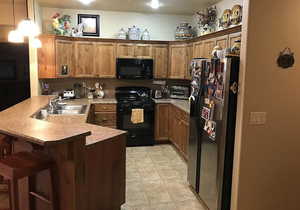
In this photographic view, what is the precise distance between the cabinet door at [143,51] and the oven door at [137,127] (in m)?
1.14

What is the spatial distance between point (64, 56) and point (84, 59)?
1.27 ft

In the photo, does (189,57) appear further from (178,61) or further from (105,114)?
(105,114)

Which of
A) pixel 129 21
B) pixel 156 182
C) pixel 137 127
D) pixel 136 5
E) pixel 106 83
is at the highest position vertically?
pixel 136 5

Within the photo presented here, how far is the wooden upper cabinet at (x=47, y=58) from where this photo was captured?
5016mm

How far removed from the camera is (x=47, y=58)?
506 centimetres

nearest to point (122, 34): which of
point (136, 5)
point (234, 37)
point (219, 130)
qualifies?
point (136, 5)

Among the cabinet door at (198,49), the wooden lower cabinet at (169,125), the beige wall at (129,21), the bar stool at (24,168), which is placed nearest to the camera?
the bar stool at (24,168)

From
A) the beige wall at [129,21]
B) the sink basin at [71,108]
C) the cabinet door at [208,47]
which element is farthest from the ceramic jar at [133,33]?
the sink basin at [71,108]

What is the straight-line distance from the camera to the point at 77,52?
17.6 feet

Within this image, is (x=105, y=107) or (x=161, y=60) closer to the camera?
(x=105, y=107)

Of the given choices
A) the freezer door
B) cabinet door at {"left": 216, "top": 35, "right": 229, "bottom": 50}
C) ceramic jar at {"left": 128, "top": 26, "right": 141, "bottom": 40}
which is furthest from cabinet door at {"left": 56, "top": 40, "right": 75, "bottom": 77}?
the freezer door

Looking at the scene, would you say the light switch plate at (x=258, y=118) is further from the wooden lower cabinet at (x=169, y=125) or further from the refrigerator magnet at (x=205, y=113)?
the wooden lower cabinet at (x=169, y=125)

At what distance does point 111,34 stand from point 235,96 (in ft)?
12.4

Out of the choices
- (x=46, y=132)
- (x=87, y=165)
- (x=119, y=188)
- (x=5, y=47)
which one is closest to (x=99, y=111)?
(x=5, y=47)
